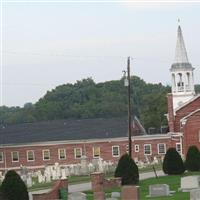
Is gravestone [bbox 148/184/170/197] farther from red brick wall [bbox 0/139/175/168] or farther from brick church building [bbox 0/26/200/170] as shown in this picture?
red brick wall [bbox 0/139/175/168]

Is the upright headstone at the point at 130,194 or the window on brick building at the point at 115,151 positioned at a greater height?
the window on brick building at the point at 115,151

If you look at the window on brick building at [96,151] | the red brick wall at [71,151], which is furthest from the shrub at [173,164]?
the window on brick building at [96,151]

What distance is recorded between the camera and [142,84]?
161 metres

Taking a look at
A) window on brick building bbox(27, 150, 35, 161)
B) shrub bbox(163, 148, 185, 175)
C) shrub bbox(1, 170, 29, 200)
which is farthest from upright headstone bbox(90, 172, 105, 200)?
window on brick building bbox(27, 150, 35, 161)

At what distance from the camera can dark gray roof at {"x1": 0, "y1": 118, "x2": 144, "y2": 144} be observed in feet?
257

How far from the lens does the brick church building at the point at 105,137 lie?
72.8 m

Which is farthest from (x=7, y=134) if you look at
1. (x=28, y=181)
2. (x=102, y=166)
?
(x=28, y=181)

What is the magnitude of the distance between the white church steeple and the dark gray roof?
7332 mm

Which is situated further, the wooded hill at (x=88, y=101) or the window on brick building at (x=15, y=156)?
the wooded hill at (x=88, y=101)

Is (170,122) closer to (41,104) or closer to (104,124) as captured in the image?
(104,124)

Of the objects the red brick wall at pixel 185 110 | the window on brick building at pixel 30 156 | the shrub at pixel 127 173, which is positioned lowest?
the shrub at pixel 127 173

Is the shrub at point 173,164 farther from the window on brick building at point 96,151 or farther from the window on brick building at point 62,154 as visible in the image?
the window on brick building at point 62,154

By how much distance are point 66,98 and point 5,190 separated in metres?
125

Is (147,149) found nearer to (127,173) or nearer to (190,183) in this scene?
(127,173)
